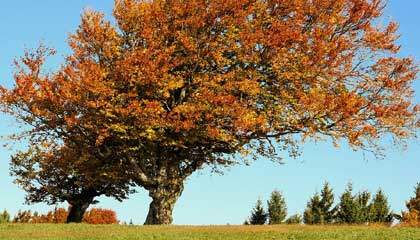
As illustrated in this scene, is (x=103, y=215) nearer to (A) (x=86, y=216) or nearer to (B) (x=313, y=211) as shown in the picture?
(A) (x=86, y=216)

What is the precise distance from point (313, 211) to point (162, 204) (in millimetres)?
45130

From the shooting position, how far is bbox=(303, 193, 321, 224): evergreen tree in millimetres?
82250

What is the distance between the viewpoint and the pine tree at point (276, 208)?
84.1 meters

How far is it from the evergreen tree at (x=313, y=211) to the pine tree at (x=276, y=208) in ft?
9.73

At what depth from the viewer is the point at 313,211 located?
8450 cm

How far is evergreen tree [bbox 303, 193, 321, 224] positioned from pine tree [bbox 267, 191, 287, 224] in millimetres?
2967

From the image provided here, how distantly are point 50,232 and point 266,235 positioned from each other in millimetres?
11075

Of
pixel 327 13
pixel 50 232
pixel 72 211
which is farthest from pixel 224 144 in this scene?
pixel 72 211

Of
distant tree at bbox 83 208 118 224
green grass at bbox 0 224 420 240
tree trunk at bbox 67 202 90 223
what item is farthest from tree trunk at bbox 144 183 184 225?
distant tree at bbox 83 208 118 224

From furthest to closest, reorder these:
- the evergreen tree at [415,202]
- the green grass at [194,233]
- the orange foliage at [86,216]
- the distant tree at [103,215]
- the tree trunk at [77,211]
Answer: the distant tree at [103,215]
the orange foliage at [86,216]
the evergreen tree at [415,202]
the tree trunk at [77,211]
the green grass at [194,233]

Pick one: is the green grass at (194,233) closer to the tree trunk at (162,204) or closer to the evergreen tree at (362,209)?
Result: the tree trunk at (162,204)

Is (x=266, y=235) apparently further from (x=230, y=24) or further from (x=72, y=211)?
(x=72, y=211)

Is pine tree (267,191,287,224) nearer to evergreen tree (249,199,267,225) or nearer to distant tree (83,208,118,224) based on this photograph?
evergreen tree (249,199,267,225)

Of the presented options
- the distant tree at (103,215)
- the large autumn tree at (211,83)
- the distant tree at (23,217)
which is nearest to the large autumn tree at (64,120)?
the large autumn tree at (211,83)
